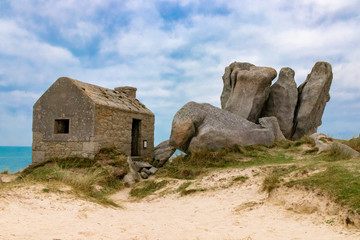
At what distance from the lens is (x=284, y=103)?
1720 centimetres

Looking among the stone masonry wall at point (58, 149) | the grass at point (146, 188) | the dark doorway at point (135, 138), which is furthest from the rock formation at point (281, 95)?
the stone masonry wall at point (58, 149)

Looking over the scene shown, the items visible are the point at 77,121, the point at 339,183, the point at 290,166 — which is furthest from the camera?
the point at 77,121

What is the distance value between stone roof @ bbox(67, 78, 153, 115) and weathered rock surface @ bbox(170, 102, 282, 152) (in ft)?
9.16

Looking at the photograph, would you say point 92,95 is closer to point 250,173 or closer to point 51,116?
point 51,116

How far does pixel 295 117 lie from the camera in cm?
1778

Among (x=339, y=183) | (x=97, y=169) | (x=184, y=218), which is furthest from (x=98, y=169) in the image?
(x=339, y=183)

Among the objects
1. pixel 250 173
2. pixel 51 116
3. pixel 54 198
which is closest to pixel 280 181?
pixel 250 173

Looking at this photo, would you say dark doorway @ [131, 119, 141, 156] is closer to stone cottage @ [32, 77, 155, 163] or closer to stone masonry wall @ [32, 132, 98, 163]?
stone cottage @ [32, 77, 155, 163]

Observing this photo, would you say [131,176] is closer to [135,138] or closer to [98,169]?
[98,169]

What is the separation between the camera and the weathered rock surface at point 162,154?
14.9 metres

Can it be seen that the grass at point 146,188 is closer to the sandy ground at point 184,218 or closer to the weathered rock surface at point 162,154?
the sandy ground at point 184,218

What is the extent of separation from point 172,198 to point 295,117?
1121 centimetres

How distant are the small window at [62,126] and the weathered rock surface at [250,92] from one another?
7708 millimetres

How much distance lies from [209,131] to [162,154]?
4083 millimetres
